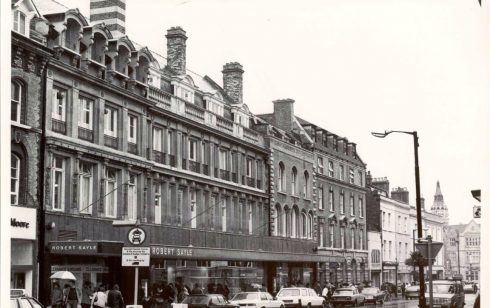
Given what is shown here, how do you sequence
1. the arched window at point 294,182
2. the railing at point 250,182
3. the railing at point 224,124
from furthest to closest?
1. the arched window at point 294,182
2. the railing at point 250,182
3. the railing at point 224,124

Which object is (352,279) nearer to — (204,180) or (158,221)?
(204,180)

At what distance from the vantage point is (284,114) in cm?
6041

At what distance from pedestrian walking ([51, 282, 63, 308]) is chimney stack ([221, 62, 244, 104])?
82.4 ft

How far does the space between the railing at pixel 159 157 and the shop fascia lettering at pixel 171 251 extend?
15.2 feet

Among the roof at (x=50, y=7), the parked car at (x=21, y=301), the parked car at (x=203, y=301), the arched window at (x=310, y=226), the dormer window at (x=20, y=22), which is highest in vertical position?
the roof at (x=50, y=7)

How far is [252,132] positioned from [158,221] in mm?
13196

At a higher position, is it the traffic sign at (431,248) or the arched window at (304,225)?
the arched window at (304,225)

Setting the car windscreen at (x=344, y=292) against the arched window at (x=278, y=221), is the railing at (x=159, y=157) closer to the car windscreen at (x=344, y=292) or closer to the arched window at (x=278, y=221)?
the car windscreen at (x=344, y=292)

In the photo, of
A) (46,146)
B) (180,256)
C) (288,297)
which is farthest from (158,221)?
(46,146)

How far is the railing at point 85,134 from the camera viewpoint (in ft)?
104

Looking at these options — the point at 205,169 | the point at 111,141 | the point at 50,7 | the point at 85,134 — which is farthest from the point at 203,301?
the point at 205,169

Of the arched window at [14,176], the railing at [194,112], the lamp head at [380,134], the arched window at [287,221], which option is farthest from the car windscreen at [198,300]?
the arched window at [287,221]

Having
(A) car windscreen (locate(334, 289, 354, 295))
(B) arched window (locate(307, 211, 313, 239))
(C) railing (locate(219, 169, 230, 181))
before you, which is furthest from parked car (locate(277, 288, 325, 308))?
(B) arched window (locate(307, 211, 313, 239))

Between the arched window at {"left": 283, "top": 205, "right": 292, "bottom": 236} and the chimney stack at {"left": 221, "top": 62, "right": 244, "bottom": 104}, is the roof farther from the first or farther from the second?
the arched window at {"left": 283, "top": 205, "right": 292, "bottom": 236}
